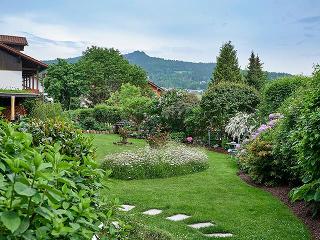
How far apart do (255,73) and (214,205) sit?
4329 cm

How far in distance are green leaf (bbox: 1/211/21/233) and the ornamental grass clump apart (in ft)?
33.1

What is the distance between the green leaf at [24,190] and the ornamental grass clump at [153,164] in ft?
33.0

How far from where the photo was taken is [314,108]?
264 inches

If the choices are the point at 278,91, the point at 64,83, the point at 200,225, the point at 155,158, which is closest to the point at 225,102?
the point at 278,91

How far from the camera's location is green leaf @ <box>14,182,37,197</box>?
4.70ft

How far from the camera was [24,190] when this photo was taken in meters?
1.45

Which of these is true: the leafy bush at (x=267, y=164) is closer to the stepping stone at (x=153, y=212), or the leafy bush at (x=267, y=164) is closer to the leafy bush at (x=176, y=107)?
the stepping stone at (x=153, y=212)

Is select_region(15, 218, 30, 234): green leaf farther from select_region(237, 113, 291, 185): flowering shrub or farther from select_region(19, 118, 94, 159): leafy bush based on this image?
select_region(237, 113, 291, 185): flowering shrub

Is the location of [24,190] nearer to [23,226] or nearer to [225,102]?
[23,226]

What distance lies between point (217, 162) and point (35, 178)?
13.6m

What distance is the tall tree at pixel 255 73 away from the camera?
49250 mm

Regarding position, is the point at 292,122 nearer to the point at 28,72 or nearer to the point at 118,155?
the point at 118,155

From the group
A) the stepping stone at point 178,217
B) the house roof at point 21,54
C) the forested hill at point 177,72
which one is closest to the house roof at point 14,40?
the house roof at point 21,54

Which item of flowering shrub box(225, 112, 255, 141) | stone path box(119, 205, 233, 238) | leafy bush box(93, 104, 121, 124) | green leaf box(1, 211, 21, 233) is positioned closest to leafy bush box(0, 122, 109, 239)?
green leaf box(1, 211, 21, 233)
